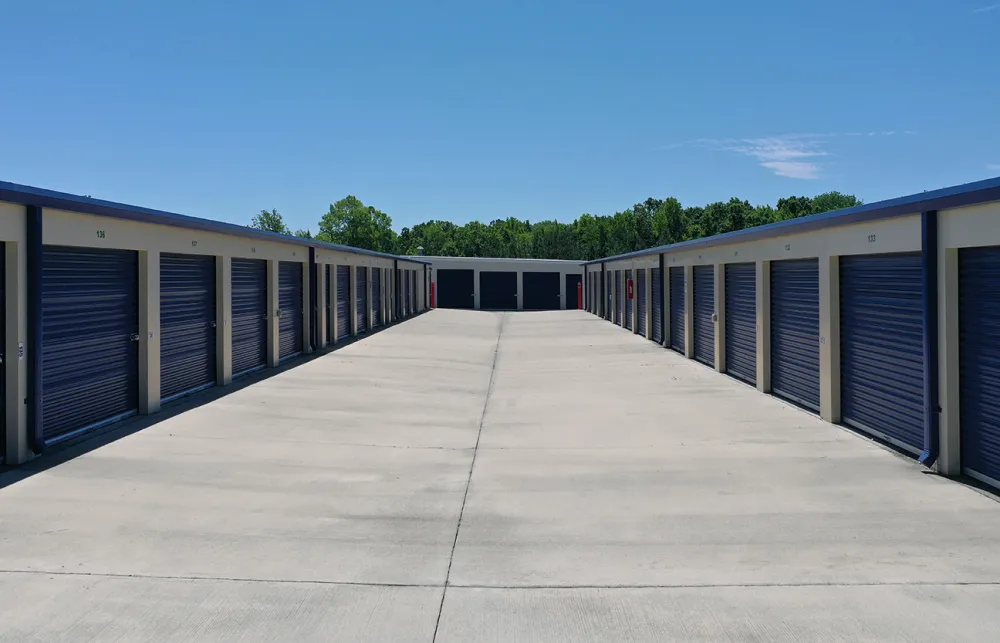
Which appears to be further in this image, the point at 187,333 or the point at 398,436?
the point at 187,333

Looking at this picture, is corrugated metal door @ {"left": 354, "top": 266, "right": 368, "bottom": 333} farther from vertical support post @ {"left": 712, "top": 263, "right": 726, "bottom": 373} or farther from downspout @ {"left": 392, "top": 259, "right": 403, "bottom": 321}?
vertical support post @ {"left": 712, "top": 263, "right": 726, "bottom": 373}

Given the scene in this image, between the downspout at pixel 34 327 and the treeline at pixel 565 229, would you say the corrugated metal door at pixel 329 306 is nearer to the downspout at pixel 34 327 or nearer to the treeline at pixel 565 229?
the downspout at pixel 34 327

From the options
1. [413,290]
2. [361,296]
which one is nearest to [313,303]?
[361,296]

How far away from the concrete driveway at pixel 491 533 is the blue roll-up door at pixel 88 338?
0.68 meters

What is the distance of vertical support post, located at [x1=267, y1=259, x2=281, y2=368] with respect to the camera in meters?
17.1

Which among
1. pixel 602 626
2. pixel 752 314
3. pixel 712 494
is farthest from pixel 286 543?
pixel 752 314

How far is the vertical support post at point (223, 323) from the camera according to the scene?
14101 mm

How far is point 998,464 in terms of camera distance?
726 centimetres

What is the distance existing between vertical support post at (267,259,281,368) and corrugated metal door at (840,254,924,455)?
12224 millimetres

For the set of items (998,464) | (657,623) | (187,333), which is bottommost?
(657,623)

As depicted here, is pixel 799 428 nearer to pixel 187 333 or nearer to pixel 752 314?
pixel 752 314

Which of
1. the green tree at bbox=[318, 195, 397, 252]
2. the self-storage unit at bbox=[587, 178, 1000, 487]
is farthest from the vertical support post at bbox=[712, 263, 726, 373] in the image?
the green tree at bbox=[318, 195, 397, 252]

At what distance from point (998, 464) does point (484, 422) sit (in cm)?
639

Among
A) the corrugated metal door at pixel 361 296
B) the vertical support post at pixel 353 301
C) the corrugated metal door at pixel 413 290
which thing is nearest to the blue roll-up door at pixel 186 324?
the vertical support post at pixel 353 301
